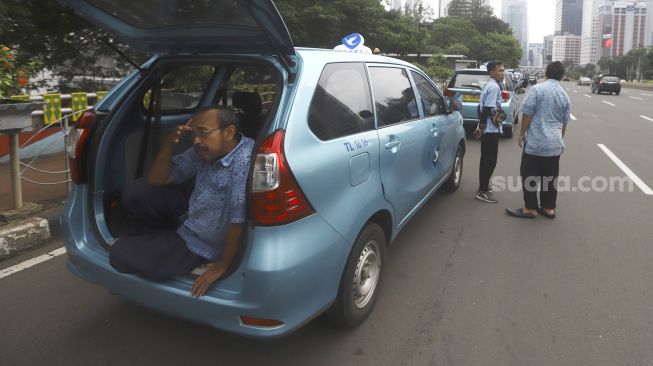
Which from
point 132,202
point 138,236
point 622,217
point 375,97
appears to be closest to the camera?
point 138,236

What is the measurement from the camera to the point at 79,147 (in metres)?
2.83

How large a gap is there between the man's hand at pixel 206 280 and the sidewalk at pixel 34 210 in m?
2.63

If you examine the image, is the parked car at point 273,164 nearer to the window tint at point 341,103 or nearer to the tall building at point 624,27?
the window tint at point 341,103

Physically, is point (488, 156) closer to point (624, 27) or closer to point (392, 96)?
point (392, 96)

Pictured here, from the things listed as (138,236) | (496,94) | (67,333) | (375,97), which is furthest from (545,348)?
(496,94)

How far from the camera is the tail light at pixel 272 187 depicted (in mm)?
2213

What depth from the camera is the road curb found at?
4035 millimetres

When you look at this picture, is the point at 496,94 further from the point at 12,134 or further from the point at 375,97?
the point at 12,134

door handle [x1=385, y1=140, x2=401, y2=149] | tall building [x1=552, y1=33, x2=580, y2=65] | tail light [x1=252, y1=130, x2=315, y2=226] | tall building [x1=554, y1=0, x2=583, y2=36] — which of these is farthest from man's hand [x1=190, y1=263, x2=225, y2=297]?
tall building [x1=554, y1=0, x2=583, y2=36]

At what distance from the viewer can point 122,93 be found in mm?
3000

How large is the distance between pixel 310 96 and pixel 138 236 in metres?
1.21

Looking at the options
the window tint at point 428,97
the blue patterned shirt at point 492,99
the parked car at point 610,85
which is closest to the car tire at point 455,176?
the blue patterned shirt at point 492,99

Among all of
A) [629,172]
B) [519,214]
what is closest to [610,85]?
[629,172]

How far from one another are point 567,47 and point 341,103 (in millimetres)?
204633
